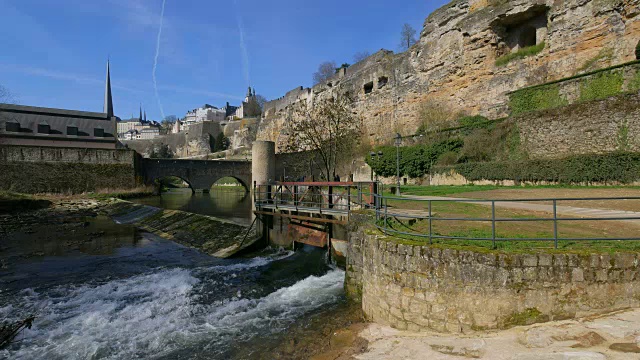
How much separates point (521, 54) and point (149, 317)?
26.4 meters

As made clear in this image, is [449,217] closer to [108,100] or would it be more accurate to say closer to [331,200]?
[331,200]

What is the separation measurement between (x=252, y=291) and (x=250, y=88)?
134m

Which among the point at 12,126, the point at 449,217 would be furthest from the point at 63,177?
the point at 449,217

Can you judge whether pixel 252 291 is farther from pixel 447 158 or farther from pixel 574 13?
pixel 574 13

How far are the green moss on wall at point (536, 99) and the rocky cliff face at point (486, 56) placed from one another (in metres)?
1.86

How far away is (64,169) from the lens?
118 feet

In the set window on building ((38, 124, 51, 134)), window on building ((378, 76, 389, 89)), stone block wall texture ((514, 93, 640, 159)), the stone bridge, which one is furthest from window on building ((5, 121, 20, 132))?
stone block wall texture ((514, 93, 640, 159))

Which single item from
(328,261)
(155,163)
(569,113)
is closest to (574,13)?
(569,113)

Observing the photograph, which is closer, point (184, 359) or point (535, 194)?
point (184, 359)

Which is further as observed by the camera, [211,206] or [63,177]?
[63,177]

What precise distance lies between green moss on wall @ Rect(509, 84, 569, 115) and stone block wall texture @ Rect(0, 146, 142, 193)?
3919 centimetres

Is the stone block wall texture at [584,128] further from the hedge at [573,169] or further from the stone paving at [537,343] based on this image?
the stone paving at [537,343]

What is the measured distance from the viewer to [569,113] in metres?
16.1

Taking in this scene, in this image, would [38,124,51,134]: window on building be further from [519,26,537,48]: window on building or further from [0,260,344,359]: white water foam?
[519,26,537,48]: window on building
